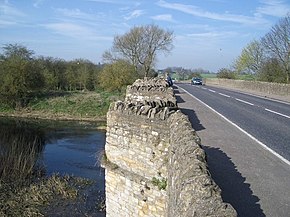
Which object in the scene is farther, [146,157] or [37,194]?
[37,194]

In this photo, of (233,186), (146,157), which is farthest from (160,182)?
(233,186)

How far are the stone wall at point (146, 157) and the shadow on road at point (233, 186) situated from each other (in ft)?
2.71

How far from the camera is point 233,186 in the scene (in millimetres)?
5602

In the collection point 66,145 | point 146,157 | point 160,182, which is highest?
point 146,157

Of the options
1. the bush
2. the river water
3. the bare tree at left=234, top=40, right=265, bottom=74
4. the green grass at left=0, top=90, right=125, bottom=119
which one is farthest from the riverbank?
the bare tree at left=234, top=40, right=265, bottom=74

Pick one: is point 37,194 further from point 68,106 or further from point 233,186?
point 68,106

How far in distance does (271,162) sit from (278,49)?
33.3 m

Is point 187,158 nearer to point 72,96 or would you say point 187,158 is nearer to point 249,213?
point 249,213

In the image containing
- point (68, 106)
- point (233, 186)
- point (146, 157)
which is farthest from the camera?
point (68, 106)

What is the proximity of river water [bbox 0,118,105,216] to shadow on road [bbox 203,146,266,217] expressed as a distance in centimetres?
932

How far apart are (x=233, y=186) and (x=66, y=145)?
73.5 ft

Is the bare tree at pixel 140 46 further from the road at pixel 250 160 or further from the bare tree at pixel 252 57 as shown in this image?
the road at pixel 250 160

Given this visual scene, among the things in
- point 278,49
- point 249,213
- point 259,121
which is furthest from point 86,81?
point 249,213

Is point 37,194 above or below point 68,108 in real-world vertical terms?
below
